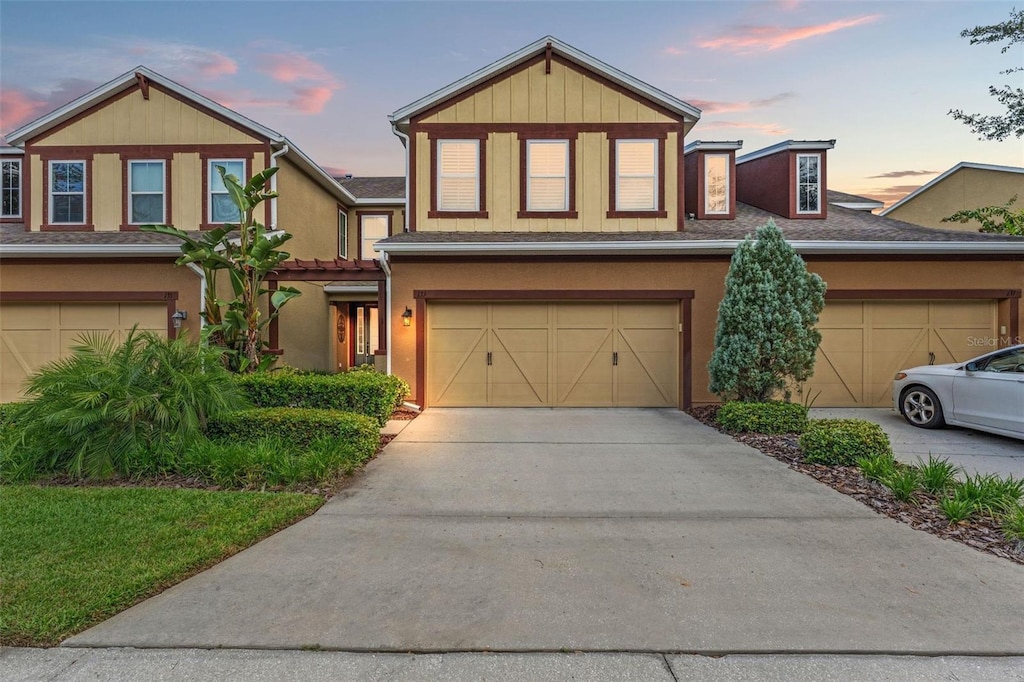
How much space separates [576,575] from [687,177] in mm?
10957

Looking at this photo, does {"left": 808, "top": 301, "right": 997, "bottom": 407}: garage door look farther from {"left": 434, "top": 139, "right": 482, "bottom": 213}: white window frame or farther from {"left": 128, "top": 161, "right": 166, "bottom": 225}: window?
{"left": 128, "top": 161, "right": 166, "bottom": 225}: window

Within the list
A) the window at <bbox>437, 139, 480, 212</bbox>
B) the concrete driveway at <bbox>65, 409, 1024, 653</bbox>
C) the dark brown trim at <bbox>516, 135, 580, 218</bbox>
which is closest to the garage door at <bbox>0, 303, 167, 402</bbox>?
the window at <bbox>437, 139, 480, 212</bbox>

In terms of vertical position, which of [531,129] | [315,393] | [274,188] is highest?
[531,129]

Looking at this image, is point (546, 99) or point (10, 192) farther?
point (10, 192)

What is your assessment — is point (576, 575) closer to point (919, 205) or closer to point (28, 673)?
point (28, 673)

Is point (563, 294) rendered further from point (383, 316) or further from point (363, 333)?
point (363, 333)

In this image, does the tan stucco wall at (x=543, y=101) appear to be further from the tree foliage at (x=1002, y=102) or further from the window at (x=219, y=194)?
the tree foliage at (x=1002, y=102)

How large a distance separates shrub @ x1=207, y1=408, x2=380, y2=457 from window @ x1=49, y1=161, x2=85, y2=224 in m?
8.73

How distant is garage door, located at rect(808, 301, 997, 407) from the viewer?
10.1 metres

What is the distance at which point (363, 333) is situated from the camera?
53.7 feet

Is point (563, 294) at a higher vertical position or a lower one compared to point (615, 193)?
lower

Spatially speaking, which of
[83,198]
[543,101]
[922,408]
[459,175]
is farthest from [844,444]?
[83,198]

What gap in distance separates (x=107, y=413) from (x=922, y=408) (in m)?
11.2

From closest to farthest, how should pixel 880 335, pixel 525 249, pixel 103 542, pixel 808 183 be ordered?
pixel 103 542 → pixel 525 249 → pixel 880 335 → pixel 808 183
